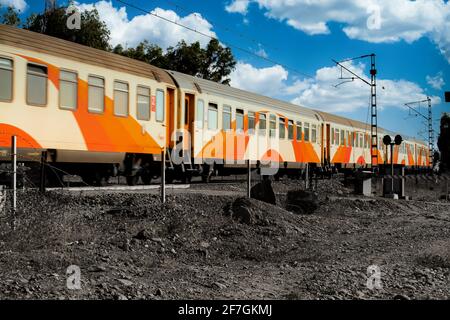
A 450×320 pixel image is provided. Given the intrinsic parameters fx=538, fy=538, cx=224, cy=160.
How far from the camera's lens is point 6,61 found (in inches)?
467

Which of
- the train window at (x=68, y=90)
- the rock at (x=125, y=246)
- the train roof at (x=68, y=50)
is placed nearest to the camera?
the rock at (x=125, y=246)

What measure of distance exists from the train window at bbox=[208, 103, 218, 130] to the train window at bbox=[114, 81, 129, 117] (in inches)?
177

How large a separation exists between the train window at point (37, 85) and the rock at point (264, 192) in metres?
5.70

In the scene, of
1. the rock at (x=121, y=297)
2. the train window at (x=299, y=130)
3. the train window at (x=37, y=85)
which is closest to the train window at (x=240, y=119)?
the train window at (x=299, y=130)

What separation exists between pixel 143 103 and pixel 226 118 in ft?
15.8

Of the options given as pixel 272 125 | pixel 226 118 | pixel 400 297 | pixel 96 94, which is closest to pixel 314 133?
pixel 272 125

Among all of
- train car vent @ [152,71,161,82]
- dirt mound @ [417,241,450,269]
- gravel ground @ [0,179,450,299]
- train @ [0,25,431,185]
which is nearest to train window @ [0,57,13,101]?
train @ [0,25,431,185]

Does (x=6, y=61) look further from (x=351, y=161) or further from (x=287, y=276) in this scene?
(x=351, y=161)

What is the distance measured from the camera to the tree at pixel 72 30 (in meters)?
28.8

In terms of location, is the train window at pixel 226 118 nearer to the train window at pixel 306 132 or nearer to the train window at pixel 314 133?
the train window at pixel 306 132

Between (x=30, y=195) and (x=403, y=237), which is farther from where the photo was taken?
(x=403, y=237)

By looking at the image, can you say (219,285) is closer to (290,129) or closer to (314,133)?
(290,129)

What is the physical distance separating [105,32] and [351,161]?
663 inches
